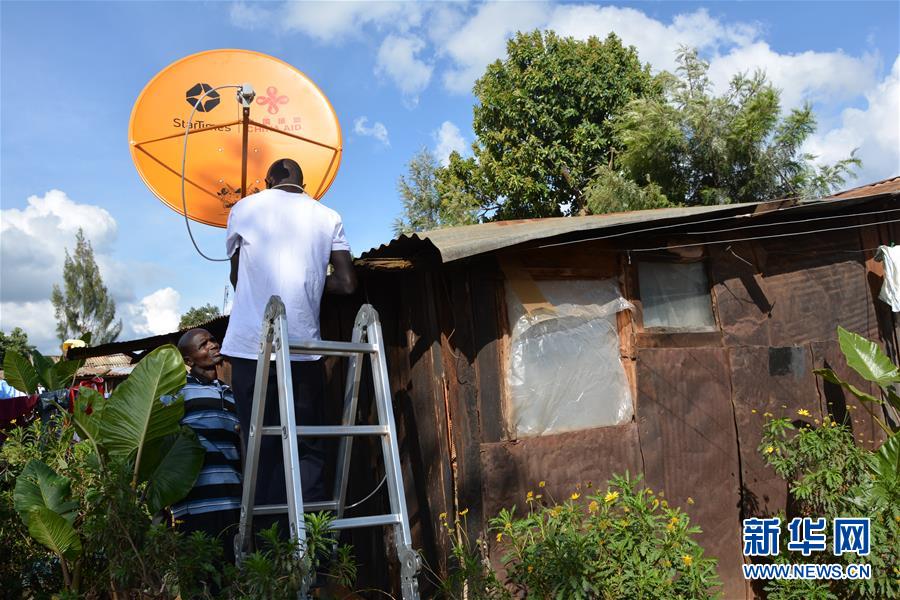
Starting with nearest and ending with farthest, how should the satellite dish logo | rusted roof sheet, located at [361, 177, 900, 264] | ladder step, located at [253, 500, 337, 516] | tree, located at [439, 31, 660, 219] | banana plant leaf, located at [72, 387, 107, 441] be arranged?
ladder step, located at [253, 500, 337, 516], banana plant leaf, located at [72, 387, 107, 441], rusted roof sheet, located at [361, 177, 900, 264], the satellite dish logo, tree, located at [439, 31, 660, 219]

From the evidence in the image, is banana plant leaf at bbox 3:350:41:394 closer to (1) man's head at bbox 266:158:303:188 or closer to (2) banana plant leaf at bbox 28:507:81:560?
(2) banana plant leaf at bbox 28:507:81:560

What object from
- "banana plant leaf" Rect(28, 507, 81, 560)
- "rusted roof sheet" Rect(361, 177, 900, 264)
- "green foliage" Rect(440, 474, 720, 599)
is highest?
"rusted roof sheet" Rect(361, 177, 900, 264)

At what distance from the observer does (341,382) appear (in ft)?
16.0

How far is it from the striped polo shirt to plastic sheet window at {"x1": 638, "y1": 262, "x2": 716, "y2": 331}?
276 centimetres

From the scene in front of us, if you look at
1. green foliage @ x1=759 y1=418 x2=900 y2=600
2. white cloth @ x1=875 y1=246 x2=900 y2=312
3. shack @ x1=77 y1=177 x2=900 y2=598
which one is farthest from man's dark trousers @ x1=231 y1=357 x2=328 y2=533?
white cloth @ x1=875 y1=246 x2=900 y2=312

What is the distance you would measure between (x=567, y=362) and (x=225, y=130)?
108 inches

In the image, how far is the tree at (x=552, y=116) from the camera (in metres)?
16.3

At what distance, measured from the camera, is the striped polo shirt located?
3.67 meters

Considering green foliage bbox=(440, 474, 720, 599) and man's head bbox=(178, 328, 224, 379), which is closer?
green foliage bbox=(440, 474, 720, 599)

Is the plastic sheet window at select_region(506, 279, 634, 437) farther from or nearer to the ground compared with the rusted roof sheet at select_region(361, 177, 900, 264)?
nearer to the ground

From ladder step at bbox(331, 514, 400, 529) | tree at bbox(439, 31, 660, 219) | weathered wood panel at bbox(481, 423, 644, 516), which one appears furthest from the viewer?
tree at bbox(439, 31, 660, 219)

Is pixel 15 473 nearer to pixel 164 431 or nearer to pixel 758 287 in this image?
pixel 164 431

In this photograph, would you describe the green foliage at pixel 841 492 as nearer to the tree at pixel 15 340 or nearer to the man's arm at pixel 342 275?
the man's arm at pixel 342 275

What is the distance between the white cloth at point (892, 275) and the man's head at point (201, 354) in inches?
199
